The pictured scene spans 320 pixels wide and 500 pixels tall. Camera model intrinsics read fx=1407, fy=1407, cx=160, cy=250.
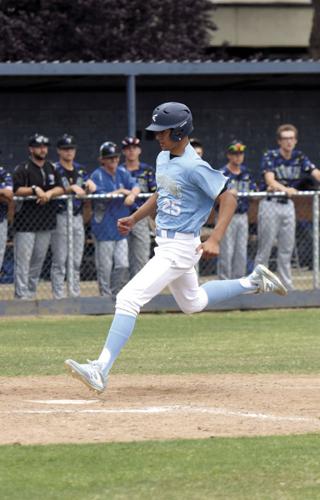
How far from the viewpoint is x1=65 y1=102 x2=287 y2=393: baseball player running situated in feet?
30.3

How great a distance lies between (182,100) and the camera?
22656mm

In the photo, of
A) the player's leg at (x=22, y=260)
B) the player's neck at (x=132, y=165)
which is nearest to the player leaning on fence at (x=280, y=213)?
the player's neck at (x=132, y=165)

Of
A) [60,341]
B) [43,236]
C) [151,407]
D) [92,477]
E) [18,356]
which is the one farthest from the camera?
[43,236]

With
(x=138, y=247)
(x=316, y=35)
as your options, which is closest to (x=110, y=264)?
(x=138, y=247)

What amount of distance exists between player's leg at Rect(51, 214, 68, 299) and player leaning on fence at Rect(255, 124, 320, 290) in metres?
2.37

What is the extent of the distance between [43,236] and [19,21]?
1270 centimetres

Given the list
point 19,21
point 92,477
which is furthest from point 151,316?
point 19,21

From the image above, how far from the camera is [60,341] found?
44.6 feet

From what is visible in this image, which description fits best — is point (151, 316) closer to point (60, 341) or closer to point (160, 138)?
point (60, 341)

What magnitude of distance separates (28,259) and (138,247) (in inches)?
55.1

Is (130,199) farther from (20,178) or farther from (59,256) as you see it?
(20,178)

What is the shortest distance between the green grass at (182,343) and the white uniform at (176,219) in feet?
6.61

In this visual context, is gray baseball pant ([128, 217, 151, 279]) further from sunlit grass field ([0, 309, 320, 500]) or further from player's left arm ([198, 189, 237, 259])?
player's left arm ([198, 189, 237, 259])

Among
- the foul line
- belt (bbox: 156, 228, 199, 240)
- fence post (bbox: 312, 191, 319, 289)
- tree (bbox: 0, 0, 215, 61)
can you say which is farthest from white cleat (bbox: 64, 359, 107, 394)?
tree (bbox: 0, 0, 215, 61)
